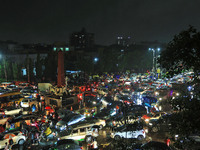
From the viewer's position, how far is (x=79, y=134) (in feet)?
37.9

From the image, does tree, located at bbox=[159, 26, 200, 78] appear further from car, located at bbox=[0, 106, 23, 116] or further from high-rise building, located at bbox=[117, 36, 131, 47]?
high-rise building, located at bbox=[117, 36, 131, 47]

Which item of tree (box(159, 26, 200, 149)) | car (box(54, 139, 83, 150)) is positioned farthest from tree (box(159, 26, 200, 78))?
car (box(54, 139, 83, 150))

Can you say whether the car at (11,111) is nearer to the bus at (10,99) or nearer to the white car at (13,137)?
the bus at (10,99)

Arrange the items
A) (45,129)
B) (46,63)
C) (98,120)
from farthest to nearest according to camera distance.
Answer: (46,63)
(98,120)
(45,129)

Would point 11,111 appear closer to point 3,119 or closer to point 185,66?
point 3,119

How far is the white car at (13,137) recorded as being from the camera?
34.1 ft

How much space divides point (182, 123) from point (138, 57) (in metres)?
52.0

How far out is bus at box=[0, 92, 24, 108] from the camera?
60.8 ft

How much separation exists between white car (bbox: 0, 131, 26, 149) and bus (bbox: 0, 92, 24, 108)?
876 centimetres

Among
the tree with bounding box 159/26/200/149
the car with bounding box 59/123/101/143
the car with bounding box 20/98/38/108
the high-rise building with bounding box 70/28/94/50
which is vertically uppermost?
the high-rise building with bounding box 70/28/94/50

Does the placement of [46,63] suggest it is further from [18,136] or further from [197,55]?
[197,55]

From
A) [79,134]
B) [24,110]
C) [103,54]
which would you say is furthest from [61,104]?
[103,54]

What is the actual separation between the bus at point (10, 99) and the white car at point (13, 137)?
8.76 m

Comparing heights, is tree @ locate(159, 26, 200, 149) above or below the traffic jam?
above
